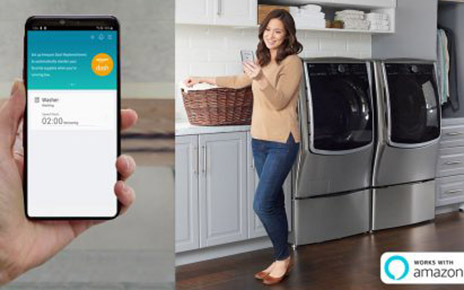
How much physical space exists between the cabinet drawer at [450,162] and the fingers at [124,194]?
4.24 meters

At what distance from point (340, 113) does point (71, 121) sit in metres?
3.25

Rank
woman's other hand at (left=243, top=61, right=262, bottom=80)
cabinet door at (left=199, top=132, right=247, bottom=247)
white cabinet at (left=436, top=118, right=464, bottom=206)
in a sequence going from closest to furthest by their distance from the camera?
woman's other hand at (left=243, top=61, right=262, bottom=80), cabinet door at (left=199, top=132, right=247, bottom=247), white cabinet at (left=436, top=118, right=464, bottom=206)

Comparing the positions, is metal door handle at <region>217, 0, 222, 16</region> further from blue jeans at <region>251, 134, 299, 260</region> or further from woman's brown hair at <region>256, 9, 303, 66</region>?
blue jeans at <region>251, 134, 299, 260</region>

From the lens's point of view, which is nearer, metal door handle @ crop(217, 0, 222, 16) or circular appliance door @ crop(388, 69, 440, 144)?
metal door handle @ crop(217, 0, 222, 16)

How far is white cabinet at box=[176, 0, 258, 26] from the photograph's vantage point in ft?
11.5

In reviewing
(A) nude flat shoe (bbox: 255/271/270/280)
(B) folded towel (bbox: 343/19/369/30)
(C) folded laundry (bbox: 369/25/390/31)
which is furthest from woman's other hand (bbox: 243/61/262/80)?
(C) folded laundry (bbox: 369/25/390/31)

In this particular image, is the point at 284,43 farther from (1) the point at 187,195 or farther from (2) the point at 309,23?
(2) the point at 309,23

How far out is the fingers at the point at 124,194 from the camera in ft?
1.98

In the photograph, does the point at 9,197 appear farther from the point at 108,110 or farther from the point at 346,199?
the point at 346,199

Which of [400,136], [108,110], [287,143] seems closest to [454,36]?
[400,136]

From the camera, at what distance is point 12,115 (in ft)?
1.96

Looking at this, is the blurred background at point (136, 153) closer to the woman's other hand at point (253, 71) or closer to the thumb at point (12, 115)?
the thumb at point (12, 115)

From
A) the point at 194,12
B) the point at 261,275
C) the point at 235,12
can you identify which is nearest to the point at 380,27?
the point at 235,12

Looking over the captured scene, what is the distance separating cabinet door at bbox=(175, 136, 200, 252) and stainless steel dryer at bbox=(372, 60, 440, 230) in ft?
4.01
